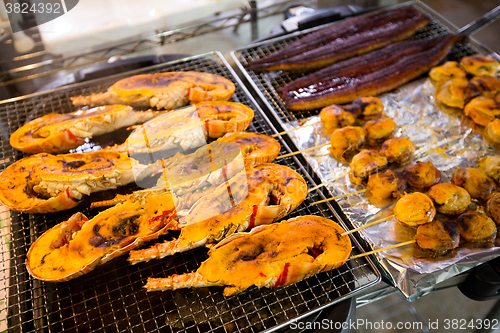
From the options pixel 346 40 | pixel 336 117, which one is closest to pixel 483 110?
pixel 336 117

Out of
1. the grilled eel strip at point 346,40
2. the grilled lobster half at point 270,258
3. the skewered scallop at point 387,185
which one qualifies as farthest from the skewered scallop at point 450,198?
the grilled eel strip at point 346,40

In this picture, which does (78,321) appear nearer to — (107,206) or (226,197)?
(107,206)

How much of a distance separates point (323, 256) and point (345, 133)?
1.26m

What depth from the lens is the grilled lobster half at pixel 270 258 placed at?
2.32 m

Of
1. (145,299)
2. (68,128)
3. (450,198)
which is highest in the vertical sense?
(68,128)

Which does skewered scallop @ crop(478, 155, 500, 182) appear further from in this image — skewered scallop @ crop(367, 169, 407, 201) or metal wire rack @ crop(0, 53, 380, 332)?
metal wire rack @ crop(0, 53, 380, 332)

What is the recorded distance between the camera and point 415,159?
335 cm

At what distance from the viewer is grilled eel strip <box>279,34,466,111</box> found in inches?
147

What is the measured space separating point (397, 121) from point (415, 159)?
498 mm

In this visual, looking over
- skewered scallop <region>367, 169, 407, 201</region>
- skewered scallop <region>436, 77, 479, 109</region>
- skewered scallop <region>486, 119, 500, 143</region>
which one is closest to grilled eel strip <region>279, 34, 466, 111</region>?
skewered scallop <region>436, 77, 479, 109</region>

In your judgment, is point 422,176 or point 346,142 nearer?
point 422,176

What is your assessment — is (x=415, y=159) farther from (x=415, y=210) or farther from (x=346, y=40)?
(x=346, y=40)

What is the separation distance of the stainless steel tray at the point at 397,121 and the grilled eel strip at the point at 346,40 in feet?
0.41

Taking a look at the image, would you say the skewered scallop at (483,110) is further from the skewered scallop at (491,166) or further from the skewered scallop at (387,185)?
the skewered scallop at (387,185)
